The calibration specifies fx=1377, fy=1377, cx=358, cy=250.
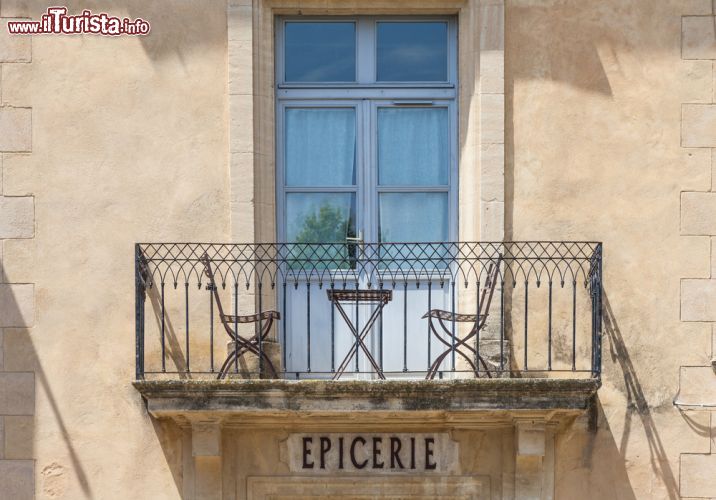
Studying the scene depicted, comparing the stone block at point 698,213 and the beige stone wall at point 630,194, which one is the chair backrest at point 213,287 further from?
the stone block at point 698,213

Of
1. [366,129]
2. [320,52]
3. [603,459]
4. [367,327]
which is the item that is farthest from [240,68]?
[603,459]

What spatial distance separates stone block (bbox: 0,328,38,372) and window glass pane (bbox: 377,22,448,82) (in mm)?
2811

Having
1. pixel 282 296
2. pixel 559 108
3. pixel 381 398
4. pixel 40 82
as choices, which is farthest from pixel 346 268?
pixel 40 82

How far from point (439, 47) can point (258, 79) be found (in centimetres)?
123

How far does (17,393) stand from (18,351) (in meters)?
0.26

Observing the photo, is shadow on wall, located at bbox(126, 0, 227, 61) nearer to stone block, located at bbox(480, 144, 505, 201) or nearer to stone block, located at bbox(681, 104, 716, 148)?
stone block, located at bbox(480, 144, 505, 201)

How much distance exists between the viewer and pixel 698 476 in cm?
847

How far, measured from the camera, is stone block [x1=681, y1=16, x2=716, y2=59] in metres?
8.65

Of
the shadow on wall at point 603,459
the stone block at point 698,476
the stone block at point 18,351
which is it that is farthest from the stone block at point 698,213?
the stone block at point 18,351

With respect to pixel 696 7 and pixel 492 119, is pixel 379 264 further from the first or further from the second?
pixel 696 7

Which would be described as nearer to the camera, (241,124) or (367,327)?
(367,327)

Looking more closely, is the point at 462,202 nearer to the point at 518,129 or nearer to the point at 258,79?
the point at 518,129

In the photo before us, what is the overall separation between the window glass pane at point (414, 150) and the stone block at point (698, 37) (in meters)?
1.58

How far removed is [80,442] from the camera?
8523 millimetres
